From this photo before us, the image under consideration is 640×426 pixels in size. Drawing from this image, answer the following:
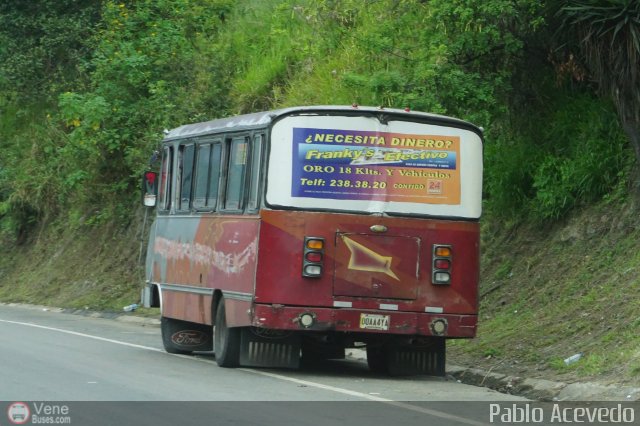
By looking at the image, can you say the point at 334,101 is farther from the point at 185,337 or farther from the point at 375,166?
the point at 375,166

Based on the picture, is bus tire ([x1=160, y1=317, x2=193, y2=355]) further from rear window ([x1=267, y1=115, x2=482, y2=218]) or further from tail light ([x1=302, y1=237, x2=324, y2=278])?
rear window ([x1=267, y1=115, x2=482, y2=218])

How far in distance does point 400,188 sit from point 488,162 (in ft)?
21.5

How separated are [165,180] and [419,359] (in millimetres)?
5070

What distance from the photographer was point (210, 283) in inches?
631

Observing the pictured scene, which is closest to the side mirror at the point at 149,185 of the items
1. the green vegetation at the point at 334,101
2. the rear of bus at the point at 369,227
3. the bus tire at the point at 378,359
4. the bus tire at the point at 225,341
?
the green vegetation at the point at 334,101

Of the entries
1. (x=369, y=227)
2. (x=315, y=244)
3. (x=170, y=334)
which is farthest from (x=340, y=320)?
(x=170, y=334)

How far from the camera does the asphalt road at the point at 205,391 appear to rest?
10945 millimetres

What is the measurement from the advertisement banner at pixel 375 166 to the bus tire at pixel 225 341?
6.87 ft

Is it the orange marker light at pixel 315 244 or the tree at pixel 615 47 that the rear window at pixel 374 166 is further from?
the tree at pixel 615 47

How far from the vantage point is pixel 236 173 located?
1534cm

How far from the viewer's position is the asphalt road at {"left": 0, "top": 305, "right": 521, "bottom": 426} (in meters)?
10.9

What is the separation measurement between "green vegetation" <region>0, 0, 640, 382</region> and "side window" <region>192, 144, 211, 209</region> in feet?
9.58

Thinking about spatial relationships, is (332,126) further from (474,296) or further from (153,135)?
(153,135)

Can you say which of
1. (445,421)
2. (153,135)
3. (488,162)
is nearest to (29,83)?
(153,135)
